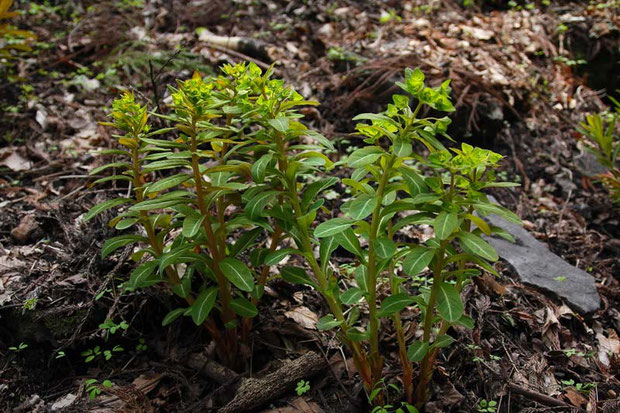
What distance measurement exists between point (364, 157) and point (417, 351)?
0.86 m

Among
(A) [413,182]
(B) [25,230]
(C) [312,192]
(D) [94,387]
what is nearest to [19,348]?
(D) [94,387]

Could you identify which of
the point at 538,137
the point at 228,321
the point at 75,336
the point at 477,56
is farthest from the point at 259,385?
the point at 477,56

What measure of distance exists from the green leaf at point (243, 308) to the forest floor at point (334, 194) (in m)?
0.50

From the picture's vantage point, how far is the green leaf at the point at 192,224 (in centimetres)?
201

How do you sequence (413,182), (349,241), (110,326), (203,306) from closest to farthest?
(413,182) < (349,241) < (203,306) < (110,326)

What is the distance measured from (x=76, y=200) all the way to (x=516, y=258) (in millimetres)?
3098

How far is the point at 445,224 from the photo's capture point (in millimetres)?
1781

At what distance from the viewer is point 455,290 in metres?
1.97

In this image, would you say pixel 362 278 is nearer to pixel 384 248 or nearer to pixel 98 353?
pixel 384 248

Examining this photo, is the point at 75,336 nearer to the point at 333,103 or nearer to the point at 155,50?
the point at 333,103

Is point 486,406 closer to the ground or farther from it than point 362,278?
closer to the ground

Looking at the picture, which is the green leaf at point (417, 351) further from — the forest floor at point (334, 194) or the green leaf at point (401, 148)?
the green leaf at point (401, 148)

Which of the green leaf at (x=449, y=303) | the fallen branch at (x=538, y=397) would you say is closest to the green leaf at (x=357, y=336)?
the green leaf at (x=449, y=303)

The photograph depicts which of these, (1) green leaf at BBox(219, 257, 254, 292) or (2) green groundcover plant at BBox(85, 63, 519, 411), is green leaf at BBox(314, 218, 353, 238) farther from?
(1) green leaf at BBox(219, 257, 254, 292)
